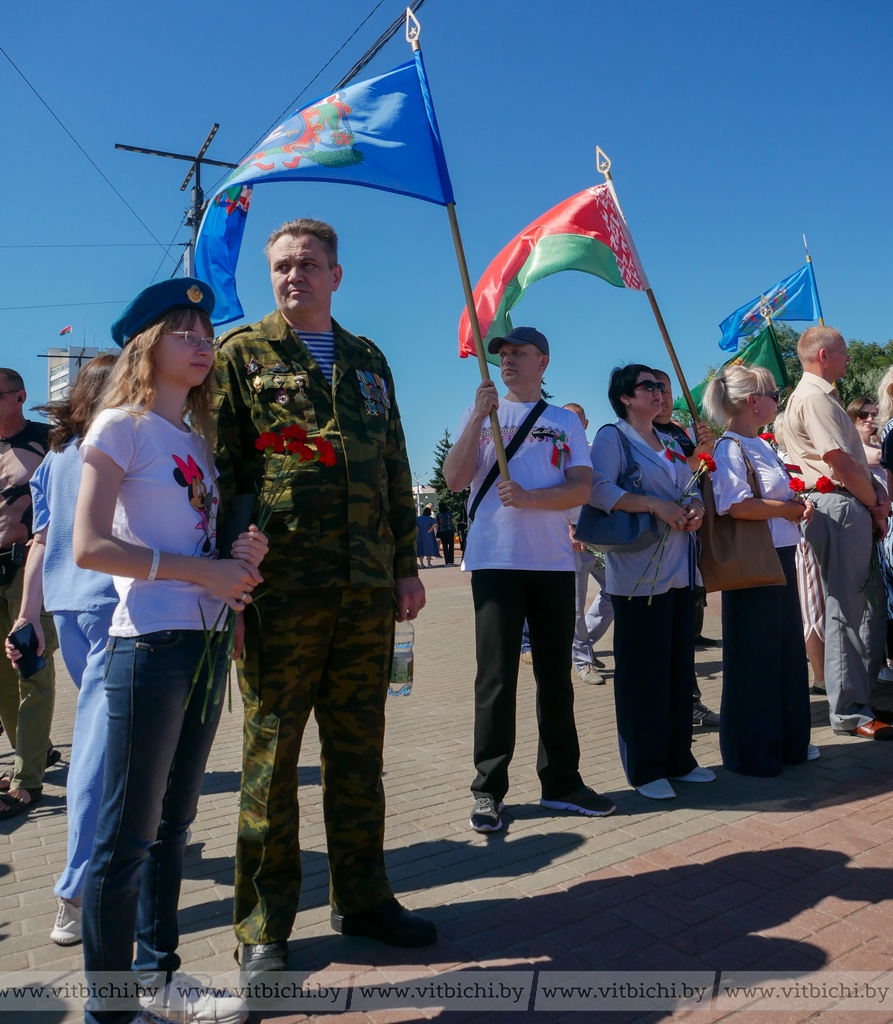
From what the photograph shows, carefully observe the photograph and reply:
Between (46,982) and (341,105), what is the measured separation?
3815 mm

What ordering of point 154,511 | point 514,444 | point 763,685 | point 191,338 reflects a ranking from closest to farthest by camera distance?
point 154,511 < point 191,338 < point 514,444 < point 763,685

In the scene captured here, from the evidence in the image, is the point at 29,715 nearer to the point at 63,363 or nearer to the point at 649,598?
the point at 649,598

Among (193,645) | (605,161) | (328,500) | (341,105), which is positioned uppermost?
(605,161)

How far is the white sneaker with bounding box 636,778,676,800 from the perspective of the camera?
4.22 metres

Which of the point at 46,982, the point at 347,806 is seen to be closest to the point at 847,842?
the point at 347,806

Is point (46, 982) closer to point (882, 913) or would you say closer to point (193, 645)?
point (193, 645)

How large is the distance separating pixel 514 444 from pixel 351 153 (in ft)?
5.14

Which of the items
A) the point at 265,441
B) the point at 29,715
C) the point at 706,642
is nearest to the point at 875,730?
the point at 706,642

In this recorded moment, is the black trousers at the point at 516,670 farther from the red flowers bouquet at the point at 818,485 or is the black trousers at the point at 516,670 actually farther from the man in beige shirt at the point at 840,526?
the man in beige shirt at the point at 840,526

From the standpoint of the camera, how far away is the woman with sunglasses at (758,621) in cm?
455

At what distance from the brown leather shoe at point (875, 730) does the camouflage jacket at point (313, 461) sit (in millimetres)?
3598

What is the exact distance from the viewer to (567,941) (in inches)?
113

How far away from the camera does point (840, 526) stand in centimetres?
528

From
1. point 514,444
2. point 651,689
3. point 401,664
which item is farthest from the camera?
point 651,689
